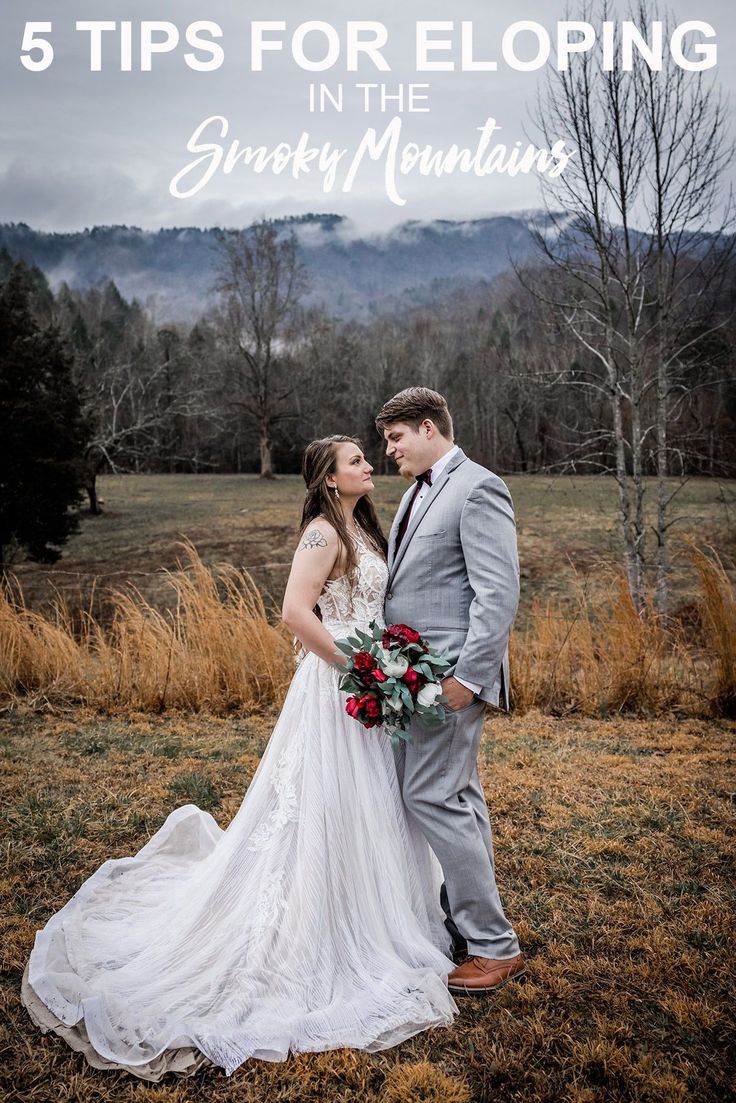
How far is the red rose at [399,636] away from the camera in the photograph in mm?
2543

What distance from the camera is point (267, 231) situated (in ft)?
118

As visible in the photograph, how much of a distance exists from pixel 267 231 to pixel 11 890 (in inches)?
1456

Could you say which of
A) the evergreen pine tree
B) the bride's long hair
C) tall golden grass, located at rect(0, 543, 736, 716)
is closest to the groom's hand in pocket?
the bride's long hair

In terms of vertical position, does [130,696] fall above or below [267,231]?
below

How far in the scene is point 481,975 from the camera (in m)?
2.65

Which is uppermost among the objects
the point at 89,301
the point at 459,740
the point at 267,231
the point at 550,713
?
the point at 89,301

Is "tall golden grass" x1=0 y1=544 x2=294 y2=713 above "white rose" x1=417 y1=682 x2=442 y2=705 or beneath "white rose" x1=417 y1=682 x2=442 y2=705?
beneath

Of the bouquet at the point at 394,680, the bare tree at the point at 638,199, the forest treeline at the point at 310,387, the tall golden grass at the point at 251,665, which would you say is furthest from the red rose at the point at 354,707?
the forest treeline at the point at 310,387

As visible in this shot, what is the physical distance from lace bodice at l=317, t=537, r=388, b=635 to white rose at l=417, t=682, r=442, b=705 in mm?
510

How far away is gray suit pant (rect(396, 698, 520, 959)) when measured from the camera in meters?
2.62

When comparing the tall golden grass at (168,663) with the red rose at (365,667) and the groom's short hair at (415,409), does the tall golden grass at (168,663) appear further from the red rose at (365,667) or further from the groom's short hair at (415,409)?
the red rose at (365,667)

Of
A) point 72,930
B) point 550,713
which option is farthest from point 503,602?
point 550,713

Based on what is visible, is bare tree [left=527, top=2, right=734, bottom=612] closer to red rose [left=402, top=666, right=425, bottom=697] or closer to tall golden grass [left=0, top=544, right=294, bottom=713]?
tall golden grass [left=0, top=544, right=294, bottom=713]

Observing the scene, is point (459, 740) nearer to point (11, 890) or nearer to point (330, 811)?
point (330, 811)
